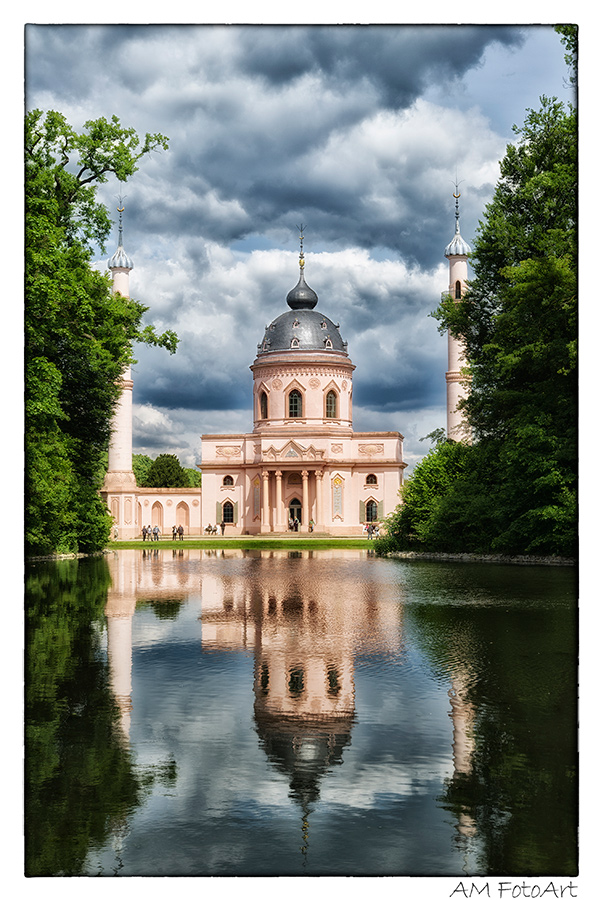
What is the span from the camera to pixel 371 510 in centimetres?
7225

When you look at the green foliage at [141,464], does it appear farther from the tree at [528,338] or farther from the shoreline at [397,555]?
the tree at [528,338]

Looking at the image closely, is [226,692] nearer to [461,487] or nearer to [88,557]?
[461,487]

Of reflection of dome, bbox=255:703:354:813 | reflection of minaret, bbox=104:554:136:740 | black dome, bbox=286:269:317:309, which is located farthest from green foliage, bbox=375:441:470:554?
black dome, bbox=286:269:317:309

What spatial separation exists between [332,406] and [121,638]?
63203 millimetres

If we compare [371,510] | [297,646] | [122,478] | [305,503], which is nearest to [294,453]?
[305,503]

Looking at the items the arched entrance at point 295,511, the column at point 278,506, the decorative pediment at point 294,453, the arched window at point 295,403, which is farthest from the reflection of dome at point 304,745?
the arched window at point 295,403

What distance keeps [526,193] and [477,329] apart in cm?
549

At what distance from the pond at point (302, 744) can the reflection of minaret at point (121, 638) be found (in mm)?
48

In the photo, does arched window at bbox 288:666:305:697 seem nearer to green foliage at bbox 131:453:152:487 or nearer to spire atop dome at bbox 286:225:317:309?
spire atop dome at bbox 286:225:317:309

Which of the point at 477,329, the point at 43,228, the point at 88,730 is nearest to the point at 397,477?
the point at 477,329

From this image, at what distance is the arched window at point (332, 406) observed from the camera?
7394 cm

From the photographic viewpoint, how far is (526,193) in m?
26.9

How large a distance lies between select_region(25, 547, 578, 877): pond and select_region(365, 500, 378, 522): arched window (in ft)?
192

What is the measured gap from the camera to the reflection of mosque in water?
6.24 metres
